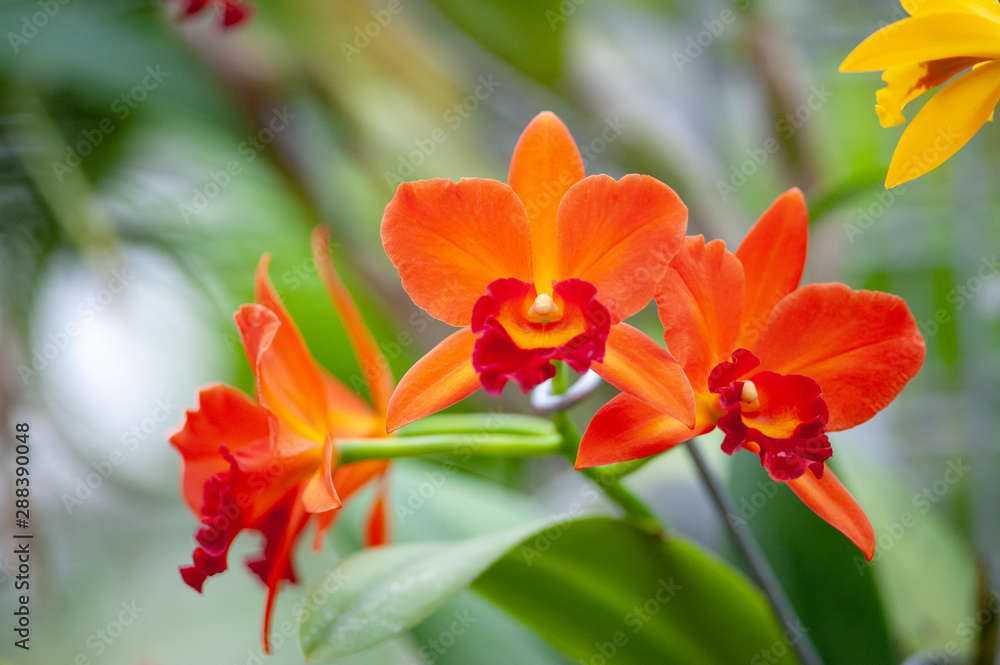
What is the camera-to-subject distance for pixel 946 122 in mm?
341

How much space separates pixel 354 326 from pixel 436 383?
14cm

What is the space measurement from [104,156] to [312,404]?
32.7 inches

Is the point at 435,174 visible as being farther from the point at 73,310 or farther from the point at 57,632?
the point at 57,632

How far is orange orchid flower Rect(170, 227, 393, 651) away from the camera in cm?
41

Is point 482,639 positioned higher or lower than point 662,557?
lower

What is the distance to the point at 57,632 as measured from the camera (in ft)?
3.75

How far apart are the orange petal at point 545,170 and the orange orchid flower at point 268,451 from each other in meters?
0.14

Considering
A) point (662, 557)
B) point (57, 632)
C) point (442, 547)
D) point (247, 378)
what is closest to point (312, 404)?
point (442, 547)
